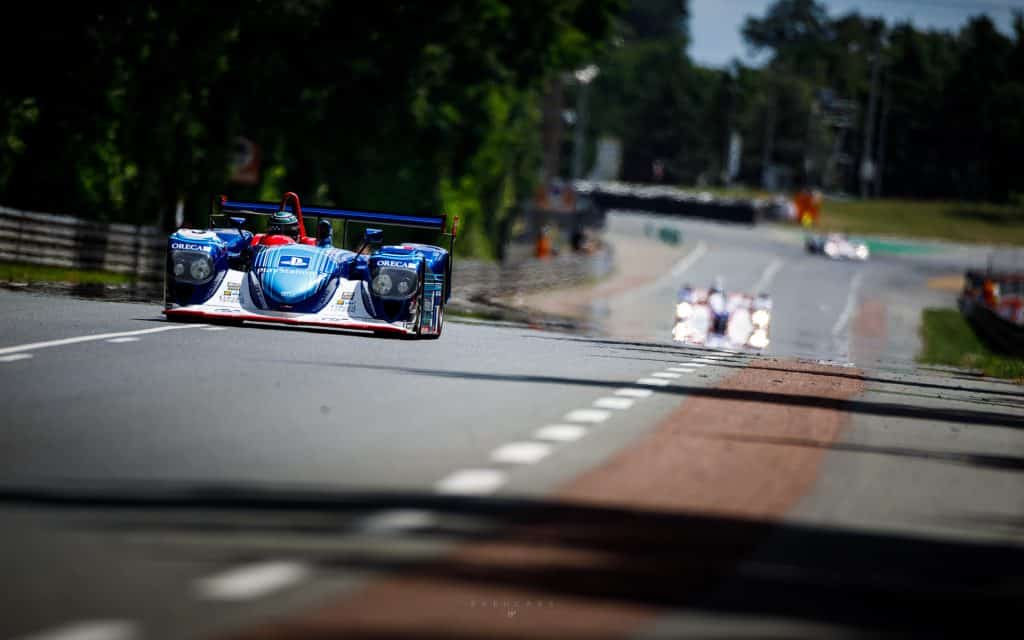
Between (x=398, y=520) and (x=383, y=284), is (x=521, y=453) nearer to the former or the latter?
(x=398, y=520)

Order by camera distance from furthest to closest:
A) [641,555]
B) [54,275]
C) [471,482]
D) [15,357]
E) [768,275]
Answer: [768,275] < [54,275] < [15,357] < [471,482] < [641,555]

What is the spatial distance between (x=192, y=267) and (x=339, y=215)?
235cm

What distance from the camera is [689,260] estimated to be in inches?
3364

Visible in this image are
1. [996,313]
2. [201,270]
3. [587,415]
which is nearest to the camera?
[587,415]

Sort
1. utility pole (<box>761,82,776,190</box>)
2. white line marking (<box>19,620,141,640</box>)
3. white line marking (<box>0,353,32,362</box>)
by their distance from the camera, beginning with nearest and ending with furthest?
1. white line marking (<box>19,620,141,640</box>)
2. white line marking (<box>0,353,32,362</box>)
3. utility pole (<box>761,82,776,190</box>)

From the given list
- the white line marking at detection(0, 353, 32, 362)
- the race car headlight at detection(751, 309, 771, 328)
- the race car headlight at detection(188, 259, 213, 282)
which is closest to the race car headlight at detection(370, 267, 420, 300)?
the race car headlight at detection(188, 259, 213, 282)

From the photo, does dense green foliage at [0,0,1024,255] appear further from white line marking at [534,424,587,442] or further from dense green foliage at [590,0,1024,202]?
dense green foliage at [590,0,1024,202]

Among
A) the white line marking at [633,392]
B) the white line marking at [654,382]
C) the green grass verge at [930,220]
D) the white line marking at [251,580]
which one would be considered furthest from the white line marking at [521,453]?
the green grass verge at [930,220]

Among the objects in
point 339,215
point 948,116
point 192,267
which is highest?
point 948,116

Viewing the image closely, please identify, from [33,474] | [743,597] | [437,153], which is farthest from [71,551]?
[437,153]

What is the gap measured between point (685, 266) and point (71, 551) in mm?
75016

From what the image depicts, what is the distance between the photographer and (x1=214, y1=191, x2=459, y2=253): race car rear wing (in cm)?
1938

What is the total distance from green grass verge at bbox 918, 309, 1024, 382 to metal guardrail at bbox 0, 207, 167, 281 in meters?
14.5

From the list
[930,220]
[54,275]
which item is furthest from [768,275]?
[930,220]
